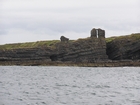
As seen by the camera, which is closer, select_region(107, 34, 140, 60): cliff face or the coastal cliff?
select_region(107, 34, 140, 60): cliff face

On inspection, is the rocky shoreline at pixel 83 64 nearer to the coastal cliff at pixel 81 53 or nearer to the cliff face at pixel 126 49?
the coastal cliff at pixel 81 53

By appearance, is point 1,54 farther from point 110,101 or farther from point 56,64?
point 110,101

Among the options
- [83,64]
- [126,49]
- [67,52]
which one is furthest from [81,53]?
[126,49]

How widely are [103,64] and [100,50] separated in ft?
46.5

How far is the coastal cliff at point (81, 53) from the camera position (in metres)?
121

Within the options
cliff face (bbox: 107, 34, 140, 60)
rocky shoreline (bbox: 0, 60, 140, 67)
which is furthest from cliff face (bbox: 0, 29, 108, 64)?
cliff face (bbox: 107, 34, 140, 60)

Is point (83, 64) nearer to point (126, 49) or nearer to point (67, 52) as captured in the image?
point (67, 52)

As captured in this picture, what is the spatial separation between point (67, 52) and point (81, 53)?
18.2 feet

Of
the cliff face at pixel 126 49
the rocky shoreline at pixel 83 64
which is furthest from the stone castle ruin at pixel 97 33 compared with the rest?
the rocky shoreline at pixel 83 64

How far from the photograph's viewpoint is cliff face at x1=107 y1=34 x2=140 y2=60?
12012cm

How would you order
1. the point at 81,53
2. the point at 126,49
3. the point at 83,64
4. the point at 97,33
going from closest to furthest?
the point at 83,64 → the point at 126,49 → the point at 81,53 → the point at 97,33

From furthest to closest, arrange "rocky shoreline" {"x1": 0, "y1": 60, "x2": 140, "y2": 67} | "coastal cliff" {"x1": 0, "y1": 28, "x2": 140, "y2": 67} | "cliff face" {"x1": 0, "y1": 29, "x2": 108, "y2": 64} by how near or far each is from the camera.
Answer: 1. "cliff face" {"x1": 0, "y1": 29, "x2": 108, "y2": 64}
2. "coastal cliff" {"x1": 0, "y1": 28, "x2": 140, "y2": 67}
3. "rocky shoreline" {"x1": 0, "y1": 60, "x2": 140, "y2": 67}

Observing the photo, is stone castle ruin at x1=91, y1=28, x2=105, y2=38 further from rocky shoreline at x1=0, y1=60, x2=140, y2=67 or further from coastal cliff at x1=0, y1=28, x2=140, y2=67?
rocky shoreline at x1=0, y1=60, x2=140, y2=67

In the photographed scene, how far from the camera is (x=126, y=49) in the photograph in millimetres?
121812
